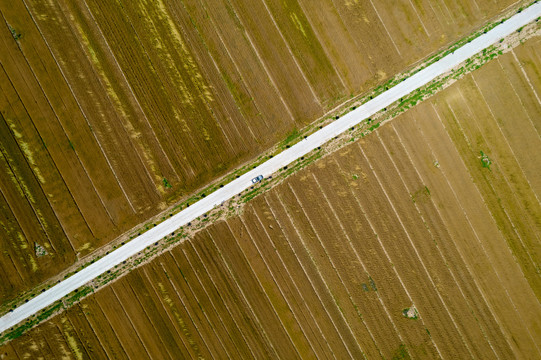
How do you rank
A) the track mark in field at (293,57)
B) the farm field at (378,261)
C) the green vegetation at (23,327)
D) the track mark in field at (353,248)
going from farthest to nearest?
the track mark in field at (293,57) < the track mark in field at (353,248) < the farm field at (378,261) < the green vegetation at (23,327)

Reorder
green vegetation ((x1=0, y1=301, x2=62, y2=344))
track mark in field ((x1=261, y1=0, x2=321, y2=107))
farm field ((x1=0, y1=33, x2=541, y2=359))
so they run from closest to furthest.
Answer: green vegetation ((x1=0, y1=301, x2=62, y2=344)) → farm field ((x1=0, y1=33, x2=541, y2=359)) → track mark in field ((x1=261, y1=0, x2=321, y2=107))

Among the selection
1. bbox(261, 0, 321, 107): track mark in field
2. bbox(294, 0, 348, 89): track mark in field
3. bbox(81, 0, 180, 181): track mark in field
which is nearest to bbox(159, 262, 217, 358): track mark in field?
bbox(81, 0, 180, 181): track mark in field

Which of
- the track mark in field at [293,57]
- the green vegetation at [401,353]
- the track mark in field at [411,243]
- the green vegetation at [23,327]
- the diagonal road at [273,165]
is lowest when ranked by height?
the green vegetation at [401,353]

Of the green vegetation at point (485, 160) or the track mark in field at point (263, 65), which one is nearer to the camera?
the green vegetation at point (485, 160)

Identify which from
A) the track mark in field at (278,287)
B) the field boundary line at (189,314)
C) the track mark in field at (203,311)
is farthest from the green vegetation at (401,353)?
the field boundary line at (189,314)

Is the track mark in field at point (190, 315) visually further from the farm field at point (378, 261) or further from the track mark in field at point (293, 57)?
the track mark in field at point (293, 57)

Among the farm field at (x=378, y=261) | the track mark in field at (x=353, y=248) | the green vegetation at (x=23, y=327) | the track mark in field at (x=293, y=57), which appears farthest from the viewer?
the track mark in field at (x=293, y=57)

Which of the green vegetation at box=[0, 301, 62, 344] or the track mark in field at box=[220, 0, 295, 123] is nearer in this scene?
the green vegetation at box=[0, 301, 62, 344]

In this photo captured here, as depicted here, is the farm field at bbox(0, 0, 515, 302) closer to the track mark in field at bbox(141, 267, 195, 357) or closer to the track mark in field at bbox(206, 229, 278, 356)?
the track mark in field at bbox(141, 267, 195, 357)
